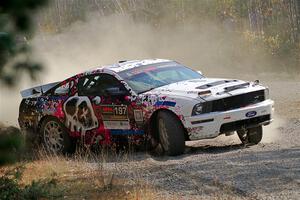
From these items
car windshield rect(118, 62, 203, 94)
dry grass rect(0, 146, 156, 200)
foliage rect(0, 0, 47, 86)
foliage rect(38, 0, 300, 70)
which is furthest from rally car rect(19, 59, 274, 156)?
foliage rect(38, 0, 300, 70)

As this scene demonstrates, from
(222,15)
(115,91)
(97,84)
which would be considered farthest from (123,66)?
(222,15)

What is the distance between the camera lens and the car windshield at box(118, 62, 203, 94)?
9.83 meters

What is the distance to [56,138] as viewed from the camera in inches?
416

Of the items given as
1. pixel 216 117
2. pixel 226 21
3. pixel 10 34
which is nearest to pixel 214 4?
pixel 226 21

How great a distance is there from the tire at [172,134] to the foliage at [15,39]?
6.47 meters

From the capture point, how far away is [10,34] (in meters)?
2.12

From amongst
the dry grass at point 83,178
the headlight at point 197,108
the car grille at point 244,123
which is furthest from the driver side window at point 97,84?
the car grille at point 244,123

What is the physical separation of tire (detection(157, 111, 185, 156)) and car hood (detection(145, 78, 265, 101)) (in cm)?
37

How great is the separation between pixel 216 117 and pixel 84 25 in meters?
21.7

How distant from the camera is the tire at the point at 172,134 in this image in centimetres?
890

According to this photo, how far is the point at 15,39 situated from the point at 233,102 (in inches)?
284

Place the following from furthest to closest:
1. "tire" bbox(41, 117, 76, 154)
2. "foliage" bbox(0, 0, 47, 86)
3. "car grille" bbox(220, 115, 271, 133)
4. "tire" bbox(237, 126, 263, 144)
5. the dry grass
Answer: "tire" bbox(41, 117, 76, 154), "tire" bbox(237, 126, 263, 144), "car grille" bbox(220, 115, 271, 133), the dry grass, "foliage" bbox(0, 0, 47, 86)

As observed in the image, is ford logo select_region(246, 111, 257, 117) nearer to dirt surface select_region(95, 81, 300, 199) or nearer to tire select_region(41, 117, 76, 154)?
dirt surface select_region(95, 81, 300, 199)

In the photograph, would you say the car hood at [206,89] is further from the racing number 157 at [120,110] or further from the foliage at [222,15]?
the foliage at [222,15]
